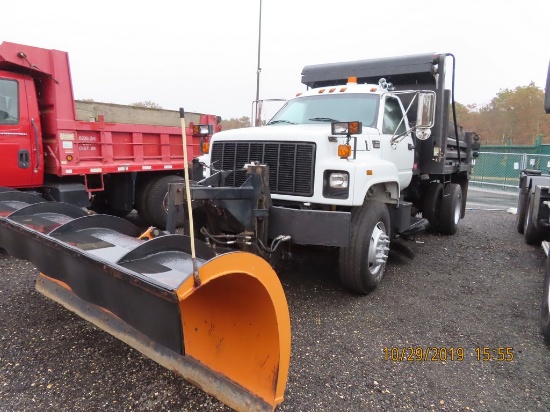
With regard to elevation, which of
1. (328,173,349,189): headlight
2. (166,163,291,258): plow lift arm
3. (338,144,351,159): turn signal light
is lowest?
(166,163,291,258): plow lift arm

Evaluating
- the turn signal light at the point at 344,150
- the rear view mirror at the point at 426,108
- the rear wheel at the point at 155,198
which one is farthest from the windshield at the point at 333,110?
the rear wheel at the point at 155,198

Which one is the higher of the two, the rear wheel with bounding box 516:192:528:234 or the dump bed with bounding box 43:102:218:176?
the dump bed with bounding box 43:102:218:176

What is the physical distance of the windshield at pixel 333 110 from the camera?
5.03 metres

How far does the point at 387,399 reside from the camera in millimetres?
2666

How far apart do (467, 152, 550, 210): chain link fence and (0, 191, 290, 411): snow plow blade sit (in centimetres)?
1441

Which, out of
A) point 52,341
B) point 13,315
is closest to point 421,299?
point 52,341

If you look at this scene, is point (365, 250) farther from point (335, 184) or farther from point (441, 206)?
point (441, 206)

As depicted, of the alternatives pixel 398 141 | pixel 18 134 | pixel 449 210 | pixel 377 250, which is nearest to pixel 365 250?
pixel 377 250

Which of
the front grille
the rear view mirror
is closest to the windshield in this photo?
the rear view mirror

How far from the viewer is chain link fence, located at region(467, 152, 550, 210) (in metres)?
16.4

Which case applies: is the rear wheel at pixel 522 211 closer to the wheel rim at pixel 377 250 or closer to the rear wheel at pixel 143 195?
the wheel rim at pixel 377 250

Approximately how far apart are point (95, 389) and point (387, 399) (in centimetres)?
188

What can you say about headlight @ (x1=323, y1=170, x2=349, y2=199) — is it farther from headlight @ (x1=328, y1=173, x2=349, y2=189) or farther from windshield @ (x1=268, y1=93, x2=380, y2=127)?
windshield @ (x1=268, y1=93, x2=380, y2=127)

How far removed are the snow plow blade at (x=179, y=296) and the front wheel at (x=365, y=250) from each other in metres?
1.92
